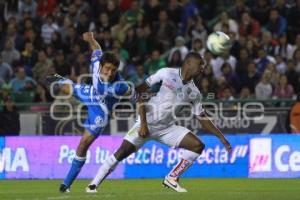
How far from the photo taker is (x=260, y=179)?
19.5 meters

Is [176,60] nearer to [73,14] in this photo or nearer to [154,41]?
[154,41]

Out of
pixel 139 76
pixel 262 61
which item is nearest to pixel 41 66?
pixel 139 76

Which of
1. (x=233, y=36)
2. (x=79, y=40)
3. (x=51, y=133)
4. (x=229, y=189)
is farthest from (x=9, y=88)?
(x=229, y=189)

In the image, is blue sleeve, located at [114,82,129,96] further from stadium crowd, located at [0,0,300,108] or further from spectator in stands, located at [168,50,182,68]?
spectator in stands, located at [168,50,182,68]

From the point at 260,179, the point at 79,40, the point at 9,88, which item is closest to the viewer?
the point at 260,179

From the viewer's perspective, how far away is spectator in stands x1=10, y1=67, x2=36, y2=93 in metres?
23.8

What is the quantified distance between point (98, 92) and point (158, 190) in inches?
85.4

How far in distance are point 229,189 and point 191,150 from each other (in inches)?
67.0

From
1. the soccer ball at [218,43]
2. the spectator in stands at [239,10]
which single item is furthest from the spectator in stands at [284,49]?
the soccer ball at [218,43]

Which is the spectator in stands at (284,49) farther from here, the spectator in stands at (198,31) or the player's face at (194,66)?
the player's face at (194,66)

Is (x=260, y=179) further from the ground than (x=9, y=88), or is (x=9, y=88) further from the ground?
(x=9, y=88)

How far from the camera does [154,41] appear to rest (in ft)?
83.1

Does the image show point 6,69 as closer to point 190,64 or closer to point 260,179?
point 260,179

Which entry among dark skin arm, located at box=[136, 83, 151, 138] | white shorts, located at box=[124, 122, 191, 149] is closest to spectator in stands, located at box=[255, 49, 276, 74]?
white shorts, located at box=[124, 122, 191, 149]
